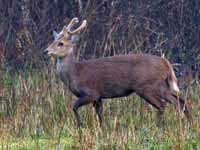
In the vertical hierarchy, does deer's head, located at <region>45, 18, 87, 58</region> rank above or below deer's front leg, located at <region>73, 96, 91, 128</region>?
above

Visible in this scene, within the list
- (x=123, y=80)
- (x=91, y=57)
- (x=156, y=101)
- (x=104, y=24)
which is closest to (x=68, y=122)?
(x=123, y=80)

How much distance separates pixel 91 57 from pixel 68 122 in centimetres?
415

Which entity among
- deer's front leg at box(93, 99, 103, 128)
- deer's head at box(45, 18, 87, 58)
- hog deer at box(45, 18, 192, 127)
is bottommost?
deer's front leg at box(93, 99, 103, 128)

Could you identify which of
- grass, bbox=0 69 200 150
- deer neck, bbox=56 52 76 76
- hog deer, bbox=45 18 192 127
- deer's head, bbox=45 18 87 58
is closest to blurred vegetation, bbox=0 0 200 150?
grass, bbox=0 69 200 150

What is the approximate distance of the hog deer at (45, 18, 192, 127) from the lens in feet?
37.5

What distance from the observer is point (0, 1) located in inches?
638

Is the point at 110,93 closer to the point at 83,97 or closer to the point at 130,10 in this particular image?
the point at 83,97

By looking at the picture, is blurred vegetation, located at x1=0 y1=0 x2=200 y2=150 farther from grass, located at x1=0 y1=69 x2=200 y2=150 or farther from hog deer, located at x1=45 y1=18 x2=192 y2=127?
hog deer, located at x1=45 y1=18 x2=192 y2=127

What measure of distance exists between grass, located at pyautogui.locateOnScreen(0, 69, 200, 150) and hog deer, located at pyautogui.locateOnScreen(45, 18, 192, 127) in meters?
0.16

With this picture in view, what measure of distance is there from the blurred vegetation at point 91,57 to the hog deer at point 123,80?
176mm

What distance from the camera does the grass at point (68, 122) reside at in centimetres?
887

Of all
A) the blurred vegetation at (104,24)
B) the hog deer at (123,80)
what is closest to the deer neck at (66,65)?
the hog deer at (123,80)

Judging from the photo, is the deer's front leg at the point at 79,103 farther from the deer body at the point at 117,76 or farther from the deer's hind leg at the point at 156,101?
the deer's hind leg at the point at 156,101

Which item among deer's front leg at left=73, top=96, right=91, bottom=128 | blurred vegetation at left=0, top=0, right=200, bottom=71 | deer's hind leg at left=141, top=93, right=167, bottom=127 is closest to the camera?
deer's front leg at left=73, top=96, right=91, bottom=128
